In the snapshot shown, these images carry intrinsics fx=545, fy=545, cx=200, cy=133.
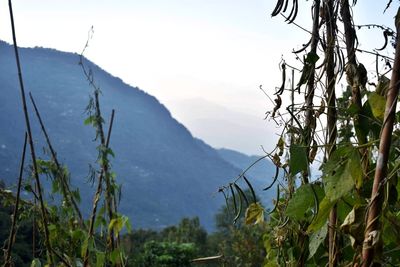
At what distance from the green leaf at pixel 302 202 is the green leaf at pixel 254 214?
25 centimetres

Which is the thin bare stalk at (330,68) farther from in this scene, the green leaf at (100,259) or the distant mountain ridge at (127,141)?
the distant mountain ridge at (127,141)

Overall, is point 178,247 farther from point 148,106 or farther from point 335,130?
point 148,106

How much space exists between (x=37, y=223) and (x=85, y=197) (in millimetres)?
57425

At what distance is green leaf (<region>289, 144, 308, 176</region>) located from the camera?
488 millimetres

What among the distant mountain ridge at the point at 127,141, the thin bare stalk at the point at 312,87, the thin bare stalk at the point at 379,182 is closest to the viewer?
the thin bare stalk at the point at 379,182

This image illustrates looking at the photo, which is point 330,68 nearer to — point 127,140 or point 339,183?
point 339,183

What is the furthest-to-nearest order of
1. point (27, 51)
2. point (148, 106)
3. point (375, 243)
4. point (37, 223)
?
point (148, 106) < point (27, 51) < point (37, 223) < point (375, 243)

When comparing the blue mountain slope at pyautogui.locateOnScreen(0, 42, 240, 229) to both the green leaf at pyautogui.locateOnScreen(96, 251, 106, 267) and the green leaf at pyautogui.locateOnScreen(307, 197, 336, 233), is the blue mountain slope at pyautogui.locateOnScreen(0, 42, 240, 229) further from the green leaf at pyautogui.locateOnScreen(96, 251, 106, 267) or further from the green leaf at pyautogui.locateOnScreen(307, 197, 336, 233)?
the green leaf at pyautogui.locateOnScreen(307, 197, 336, 233)

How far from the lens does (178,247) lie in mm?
15727

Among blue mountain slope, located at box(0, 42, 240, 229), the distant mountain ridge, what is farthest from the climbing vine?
the distant mountain ridge

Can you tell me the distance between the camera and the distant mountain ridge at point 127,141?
219 feet

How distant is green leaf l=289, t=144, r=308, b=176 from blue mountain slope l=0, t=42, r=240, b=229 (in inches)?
2300

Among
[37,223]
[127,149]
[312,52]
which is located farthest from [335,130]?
[127,149]

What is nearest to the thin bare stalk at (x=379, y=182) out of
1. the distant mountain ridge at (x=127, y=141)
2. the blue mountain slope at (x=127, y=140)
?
the blue mountain slope at (x=127, y=140)
